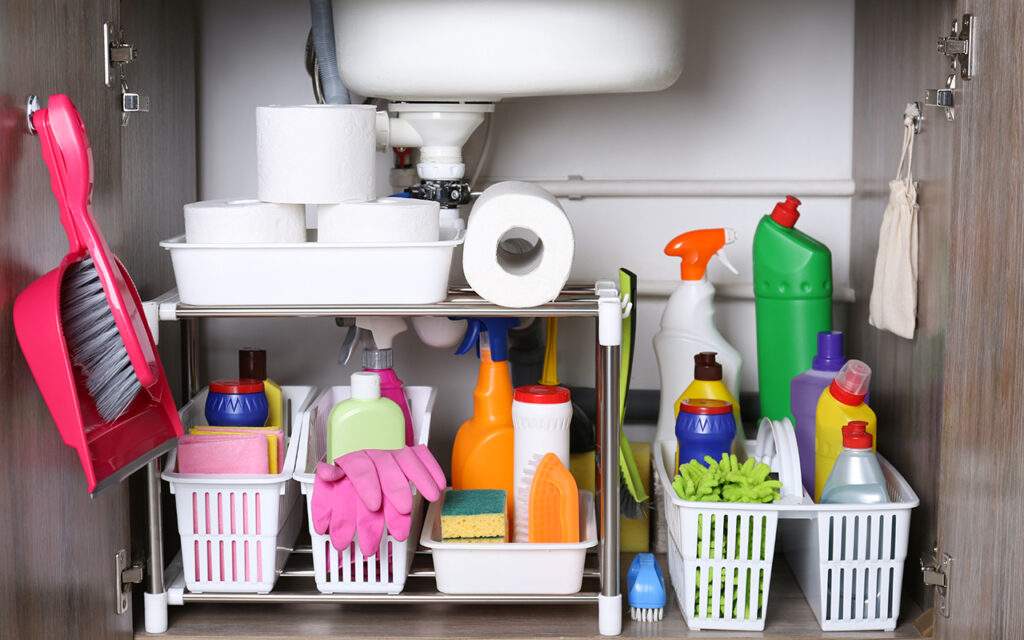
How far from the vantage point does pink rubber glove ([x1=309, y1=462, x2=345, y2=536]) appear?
1224 millimetres

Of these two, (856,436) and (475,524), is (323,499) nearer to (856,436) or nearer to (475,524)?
(475,524)

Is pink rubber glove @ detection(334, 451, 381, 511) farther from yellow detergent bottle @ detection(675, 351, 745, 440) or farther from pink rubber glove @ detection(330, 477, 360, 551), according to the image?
yellow detergent bottle @ detection(675, 351, 745, 440)

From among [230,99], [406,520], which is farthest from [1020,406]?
[230,99]

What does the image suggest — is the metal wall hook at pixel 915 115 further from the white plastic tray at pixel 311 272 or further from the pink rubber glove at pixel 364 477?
the pink rubber glove at pixel 364 477

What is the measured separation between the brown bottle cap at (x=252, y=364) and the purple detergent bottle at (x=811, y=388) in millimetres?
679

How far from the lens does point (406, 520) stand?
48.0 inches

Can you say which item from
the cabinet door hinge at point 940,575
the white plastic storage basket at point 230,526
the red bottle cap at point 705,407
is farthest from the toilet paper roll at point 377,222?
the cabinet door hinge at point 940,575

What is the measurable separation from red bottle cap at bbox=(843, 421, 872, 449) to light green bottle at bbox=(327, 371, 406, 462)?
500 millimetres

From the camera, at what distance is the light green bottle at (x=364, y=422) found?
1290mm

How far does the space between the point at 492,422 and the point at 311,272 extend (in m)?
0.32

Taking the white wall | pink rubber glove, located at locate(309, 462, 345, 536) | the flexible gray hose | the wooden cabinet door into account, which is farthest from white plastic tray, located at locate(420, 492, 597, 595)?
the flexible gray hose

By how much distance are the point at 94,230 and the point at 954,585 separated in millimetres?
936

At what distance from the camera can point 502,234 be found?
47.7 inches

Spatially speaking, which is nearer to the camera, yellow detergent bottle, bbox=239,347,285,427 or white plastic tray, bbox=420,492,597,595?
white plastic tray, bbox=420,492,597,595
